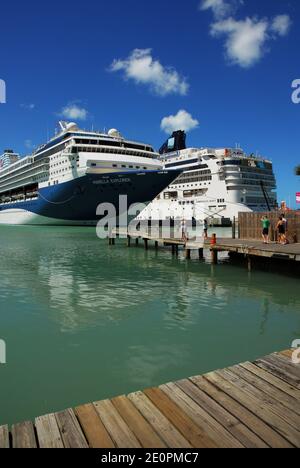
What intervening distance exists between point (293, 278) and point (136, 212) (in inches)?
1398

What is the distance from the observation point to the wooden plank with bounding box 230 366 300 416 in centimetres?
376

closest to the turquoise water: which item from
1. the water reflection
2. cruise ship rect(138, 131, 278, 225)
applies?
the water reflection

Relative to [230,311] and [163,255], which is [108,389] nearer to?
[230,311]

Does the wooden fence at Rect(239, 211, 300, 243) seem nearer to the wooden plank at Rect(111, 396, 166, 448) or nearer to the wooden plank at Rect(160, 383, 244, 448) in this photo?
the wooden plank at Rect(160, 383, 244, 448)

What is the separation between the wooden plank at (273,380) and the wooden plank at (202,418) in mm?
1127

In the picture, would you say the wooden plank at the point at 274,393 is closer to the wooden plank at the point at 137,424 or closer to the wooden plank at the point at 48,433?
the wooden plank at the point at 137,424

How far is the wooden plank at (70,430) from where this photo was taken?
328cm

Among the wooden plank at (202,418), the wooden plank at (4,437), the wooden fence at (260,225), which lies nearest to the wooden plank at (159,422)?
the wooden plank at (202,418)

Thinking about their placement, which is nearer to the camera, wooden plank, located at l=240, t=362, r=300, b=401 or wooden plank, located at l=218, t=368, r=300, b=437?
wooden plank, located at l=218, t=368, r=300, b=437

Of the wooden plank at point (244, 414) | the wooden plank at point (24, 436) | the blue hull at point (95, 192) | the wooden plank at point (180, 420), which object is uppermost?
the blue hull at point (95, 192)

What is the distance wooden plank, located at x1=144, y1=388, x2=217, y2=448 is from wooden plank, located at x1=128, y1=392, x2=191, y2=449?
5cm

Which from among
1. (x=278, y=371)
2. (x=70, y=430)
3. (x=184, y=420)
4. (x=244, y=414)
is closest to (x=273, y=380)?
(x=278, y=371)

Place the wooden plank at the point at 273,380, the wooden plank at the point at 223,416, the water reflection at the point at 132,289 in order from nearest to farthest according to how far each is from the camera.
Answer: the wooden plank at the point at 223,416
the wooden plank at the point at 273,380
the water reflection at the point at 132,289

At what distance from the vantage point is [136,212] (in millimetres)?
49906
